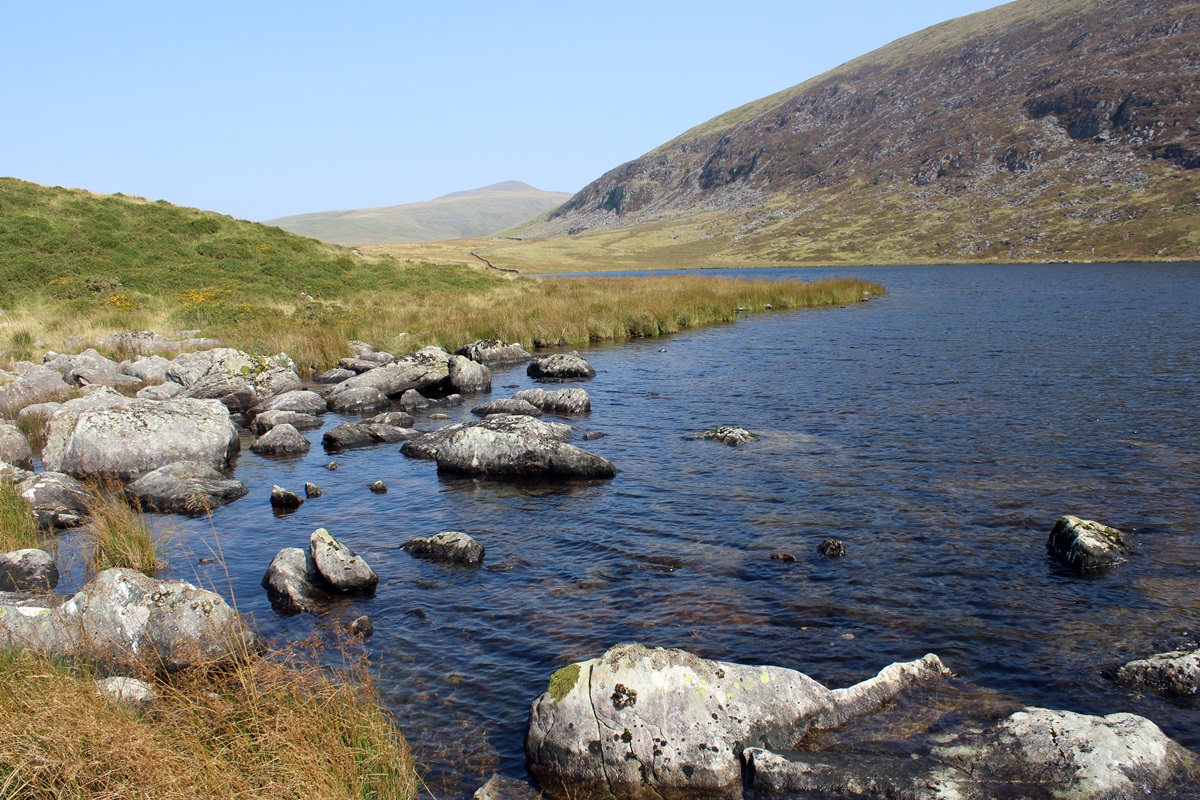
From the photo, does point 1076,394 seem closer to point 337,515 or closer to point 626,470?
point 626,470

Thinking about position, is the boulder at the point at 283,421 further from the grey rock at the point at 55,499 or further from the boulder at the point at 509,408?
the grey rock at the point at 55,499

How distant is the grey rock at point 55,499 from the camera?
12.0 metres

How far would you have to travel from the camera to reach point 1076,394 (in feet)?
65.9

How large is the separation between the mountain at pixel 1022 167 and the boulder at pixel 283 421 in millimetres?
97140

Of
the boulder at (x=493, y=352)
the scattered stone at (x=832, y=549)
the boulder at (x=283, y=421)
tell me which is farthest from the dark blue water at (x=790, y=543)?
the boulder at (x=493, y=352)

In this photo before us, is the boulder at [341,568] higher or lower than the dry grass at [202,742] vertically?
lower

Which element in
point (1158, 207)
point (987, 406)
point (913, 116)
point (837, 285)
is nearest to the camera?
point (987, 406)

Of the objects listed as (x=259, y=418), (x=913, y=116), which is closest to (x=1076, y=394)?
(x=259, y=418)

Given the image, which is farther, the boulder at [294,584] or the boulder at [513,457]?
the boulder at [513,457]

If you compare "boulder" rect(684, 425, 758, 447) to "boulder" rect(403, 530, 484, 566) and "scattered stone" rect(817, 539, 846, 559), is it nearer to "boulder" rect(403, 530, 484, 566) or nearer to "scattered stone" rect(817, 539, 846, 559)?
"scattered stone" rect(817, 539, 846, 559)

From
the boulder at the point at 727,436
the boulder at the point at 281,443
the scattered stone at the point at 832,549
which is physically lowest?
the scattered stone at the point at 832,549

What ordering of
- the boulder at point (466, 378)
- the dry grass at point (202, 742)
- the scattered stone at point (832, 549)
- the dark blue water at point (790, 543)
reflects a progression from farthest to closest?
the boulder at point (466, 378) → the scattered stone at point (832, 549) → the dark blue water at point (790, 543) → the dry grass at point (202, 742)

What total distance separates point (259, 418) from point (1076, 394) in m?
21.6

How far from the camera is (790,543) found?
35.8 feet
